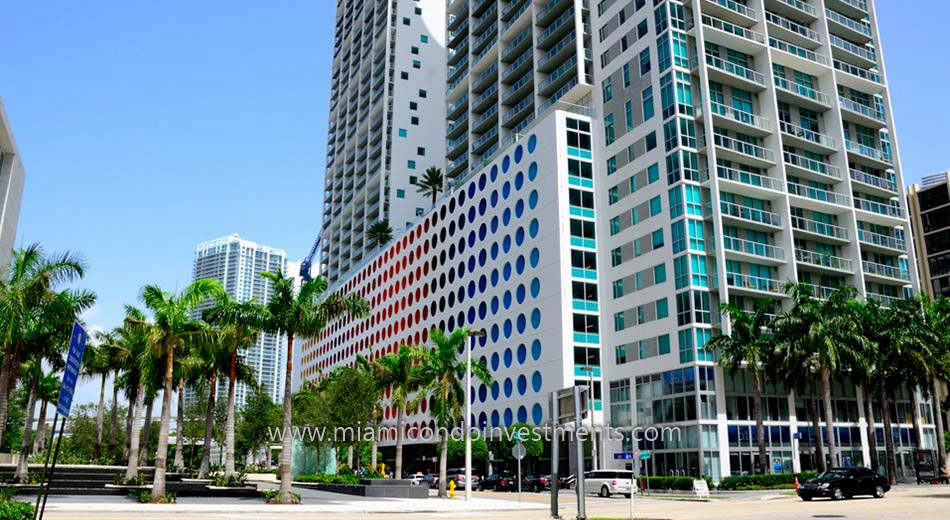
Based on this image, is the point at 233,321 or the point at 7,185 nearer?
the point at 233,321

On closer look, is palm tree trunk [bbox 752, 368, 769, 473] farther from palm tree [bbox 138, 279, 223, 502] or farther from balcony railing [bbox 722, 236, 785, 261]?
palm tree [bbox 138, 279, 223, 502]

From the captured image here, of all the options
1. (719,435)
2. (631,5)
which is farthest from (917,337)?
(631,5)

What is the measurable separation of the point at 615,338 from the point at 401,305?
40.6 m

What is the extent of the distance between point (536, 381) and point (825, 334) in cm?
2559

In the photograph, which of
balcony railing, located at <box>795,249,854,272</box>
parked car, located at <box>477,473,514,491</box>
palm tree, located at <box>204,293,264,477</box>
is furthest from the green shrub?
balcony railing, located at <box>795,249,854,272</box>

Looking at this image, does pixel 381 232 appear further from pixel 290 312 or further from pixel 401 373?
pixel 290 312

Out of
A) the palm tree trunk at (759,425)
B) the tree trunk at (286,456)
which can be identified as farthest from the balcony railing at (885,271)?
the tree trunk at (286,456)

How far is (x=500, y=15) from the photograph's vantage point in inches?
3644

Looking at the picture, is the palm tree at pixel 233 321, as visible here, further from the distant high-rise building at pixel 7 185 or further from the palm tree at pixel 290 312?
the distant high-rise building at pixel 7 185

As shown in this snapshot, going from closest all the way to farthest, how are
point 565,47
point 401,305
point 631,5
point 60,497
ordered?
point 60,497 < point 631,5 < point 565,47 < point 401,305

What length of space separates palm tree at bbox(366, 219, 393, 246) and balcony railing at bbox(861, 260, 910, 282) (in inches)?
2639

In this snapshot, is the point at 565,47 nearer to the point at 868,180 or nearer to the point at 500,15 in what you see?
the point at 500,15

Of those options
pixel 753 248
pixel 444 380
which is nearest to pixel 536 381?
pixel 753 248

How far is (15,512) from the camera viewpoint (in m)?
17.2
